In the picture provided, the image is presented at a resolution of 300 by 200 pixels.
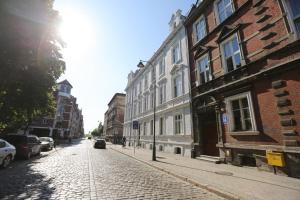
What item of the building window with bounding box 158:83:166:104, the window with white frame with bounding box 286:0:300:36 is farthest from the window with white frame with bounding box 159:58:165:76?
the window with white frame with bounding box 286:0:300:36

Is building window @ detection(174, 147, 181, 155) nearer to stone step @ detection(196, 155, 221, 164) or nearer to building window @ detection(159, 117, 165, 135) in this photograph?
stone step @ detection(196, 155, 221, 164)

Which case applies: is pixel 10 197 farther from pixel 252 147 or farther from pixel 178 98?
pixel 178 98

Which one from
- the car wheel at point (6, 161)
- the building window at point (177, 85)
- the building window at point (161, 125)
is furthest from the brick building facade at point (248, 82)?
the car wheel at point (6, 161)

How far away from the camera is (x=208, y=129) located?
14.8m

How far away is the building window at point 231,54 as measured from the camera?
12.2 metres

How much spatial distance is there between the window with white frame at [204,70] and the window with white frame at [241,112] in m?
3.11

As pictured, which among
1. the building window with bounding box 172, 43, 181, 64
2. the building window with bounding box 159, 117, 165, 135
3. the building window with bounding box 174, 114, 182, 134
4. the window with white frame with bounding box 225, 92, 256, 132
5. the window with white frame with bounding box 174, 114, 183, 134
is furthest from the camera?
the building window with bounding box 159, 117, 165, 135

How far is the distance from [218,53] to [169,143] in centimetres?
1048

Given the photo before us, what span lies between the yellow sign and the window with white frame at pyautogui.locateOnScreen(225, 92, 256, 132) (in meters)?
1.68

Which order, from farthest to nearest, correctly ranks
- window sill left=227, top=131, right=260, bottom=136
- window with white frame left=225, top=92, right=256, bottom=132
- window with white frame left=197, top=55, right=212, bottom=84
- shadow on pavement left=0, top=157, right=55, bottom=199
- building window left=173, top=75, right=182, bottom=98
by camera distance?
building window left=173, top=75, right=182, bottom=98
window with white frame left=197, top=55, right=212, bottom=84
window with white frame left=225, top=92, right=256, bottom=132
window sill left=227, top=131, right=260, bottom=136
shadow on pavement left=0, top=157, right=55, bottom=199

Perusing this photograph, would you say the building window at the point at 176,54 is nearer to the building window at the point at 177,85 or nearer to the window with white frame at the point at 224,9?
the building window at the point at 177,85

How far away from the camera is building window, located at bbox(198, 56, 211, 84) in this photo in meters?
15.0

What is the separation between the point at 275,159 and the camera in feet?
28.6

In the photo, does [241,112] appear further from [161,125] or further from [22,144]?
[22,144]
